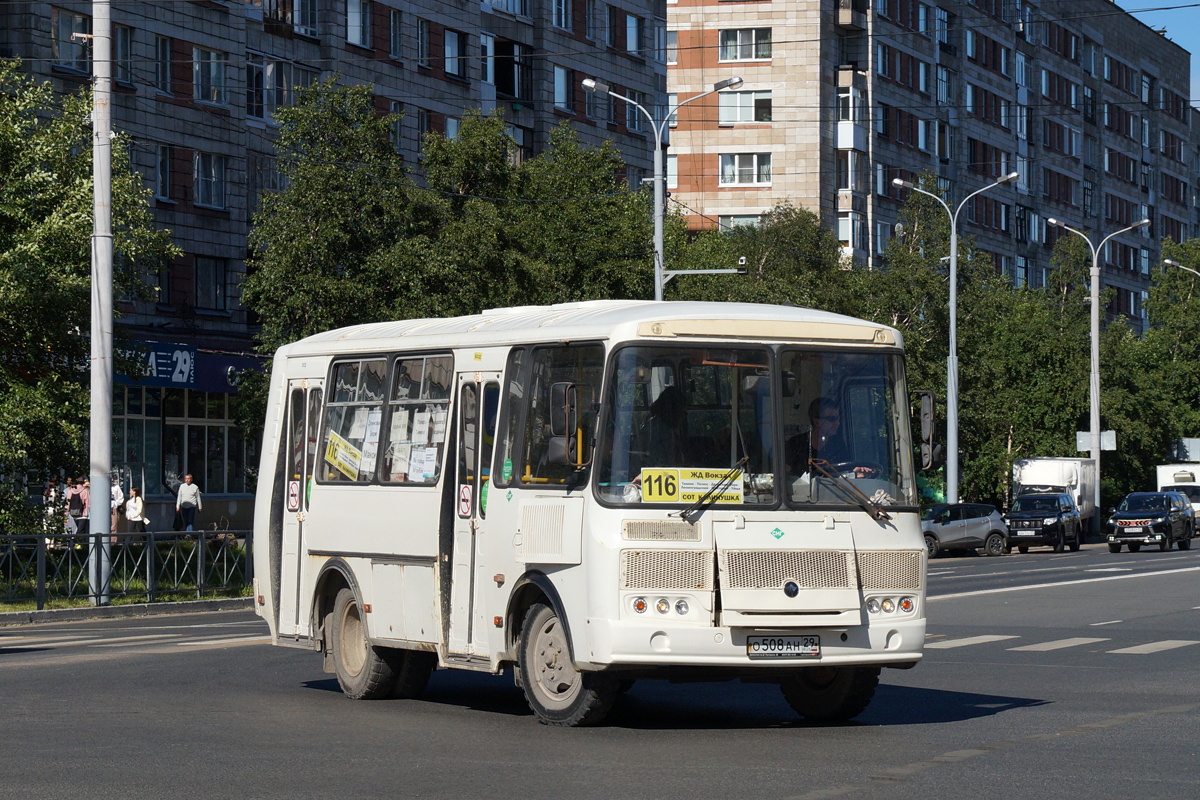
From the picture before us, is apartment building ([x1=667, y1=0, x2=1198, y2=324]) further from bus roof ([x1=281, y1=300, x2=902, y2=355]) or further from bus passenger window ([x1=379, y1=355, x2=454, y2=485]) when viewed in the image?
bus roof ([x1=281, y1=300, x2=902, y2=355])

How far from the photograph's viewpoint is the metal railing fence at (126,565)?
2530 cm

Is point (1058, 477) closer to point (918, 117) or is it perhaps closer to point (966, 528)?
point (966, 528)

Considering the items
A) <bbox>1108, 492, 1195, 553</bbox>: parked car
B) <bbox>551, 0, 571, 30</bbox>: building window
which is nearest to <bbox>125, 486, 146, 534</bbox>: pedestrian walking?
<bbox>1108, 492, 1195, 553</bbox>: parked car

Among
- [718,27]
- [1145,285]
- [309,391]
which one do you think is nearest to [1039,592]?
[309,391]

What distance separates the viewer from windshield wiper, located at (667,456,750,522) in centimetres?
1156

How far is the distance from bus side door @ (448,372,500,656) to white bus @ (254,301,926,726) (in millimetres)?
16

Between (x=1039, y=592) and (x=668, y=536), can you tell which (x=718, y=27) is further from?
(x=668, y=536)

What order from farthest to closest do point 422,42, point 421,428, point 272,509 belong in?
point 422,42 < point 272,509 < point 421,428

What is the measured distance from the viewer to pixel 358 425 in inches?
557

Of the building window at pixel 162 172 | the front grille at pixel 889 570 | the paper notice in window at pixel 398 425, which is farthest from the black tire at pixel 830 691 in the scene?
the building window at pixel 162 172

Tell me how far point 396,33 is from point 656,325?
43139 millimetres

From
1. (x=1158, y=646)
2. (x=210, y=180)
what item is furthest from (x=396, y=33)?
(x=1158, y=646)

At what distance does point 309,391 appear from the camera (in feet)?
48.9

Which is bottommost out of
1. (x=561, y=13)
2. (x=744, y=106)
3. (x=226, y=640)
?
(x=226, y=640)
